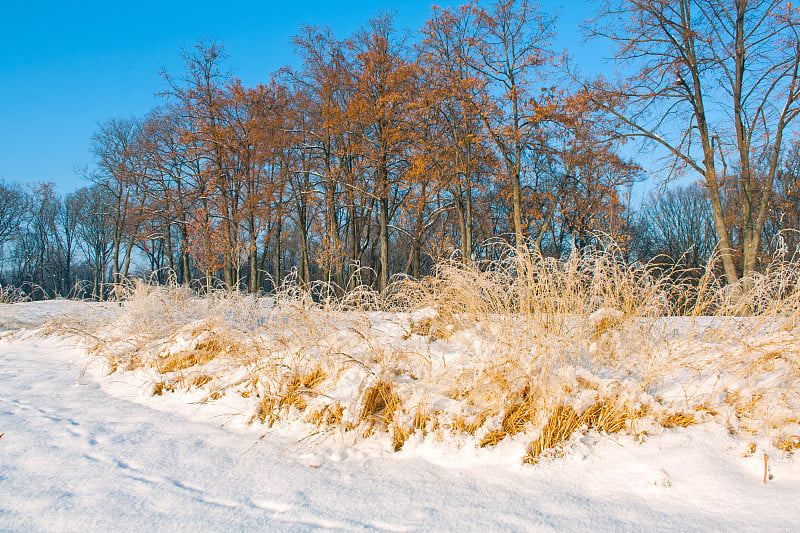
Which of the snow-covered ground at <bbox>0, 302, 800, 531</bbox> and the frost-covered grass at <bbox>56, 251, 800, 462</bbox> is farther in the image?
the frost-covered grass at <bbox>56, 251, 800, 462</bbox>

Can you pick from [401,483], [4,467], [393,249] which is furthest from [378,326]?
[393,249]

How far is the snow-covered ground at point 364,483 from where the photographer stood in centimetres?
196

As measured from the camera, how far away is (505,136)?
42.0ft

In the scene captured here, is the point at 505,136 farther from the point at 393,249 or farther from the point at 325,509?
the point at 393,249

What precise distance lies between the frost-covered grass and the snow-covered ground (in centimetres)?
16

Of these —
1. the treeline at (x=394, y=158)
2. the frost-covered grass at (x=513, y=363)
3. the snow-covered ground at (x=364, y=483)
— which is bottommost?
the snow-covered ground at (x=364, y=483)

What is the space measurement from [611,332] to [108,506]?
3.63 meters

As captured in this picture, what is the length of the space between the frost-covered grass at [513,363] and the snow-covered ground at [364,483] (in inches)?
6.1

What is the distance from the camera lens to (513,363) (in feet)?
9.71

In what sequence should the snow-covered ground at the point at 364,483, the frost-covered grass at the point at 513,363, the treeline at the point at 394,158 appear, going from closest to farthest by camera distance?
the snow-covered ground at the point at 364,483 < the frost-covered grass at the point at 513,363 < the treeline at the point at 394,158

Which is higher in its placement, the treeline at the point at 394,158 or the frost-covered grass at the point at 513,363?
the treeline at the point at 394,158

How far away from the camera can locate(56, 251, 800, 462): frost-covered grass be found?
2652 mm

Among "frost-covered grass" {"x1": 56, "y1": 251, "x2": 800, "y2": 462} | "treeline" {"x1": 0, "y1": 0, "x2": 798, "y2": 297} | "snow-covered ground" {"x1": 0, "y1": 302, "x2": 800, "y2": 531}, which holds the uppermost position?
"treeline" {"x1": 0, "y1": 0, "x2": 798, "y2": 297}

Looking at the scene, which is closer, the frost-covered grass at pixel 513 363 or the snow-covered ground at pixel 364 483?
the snow-covered ground at pixel 364 483
